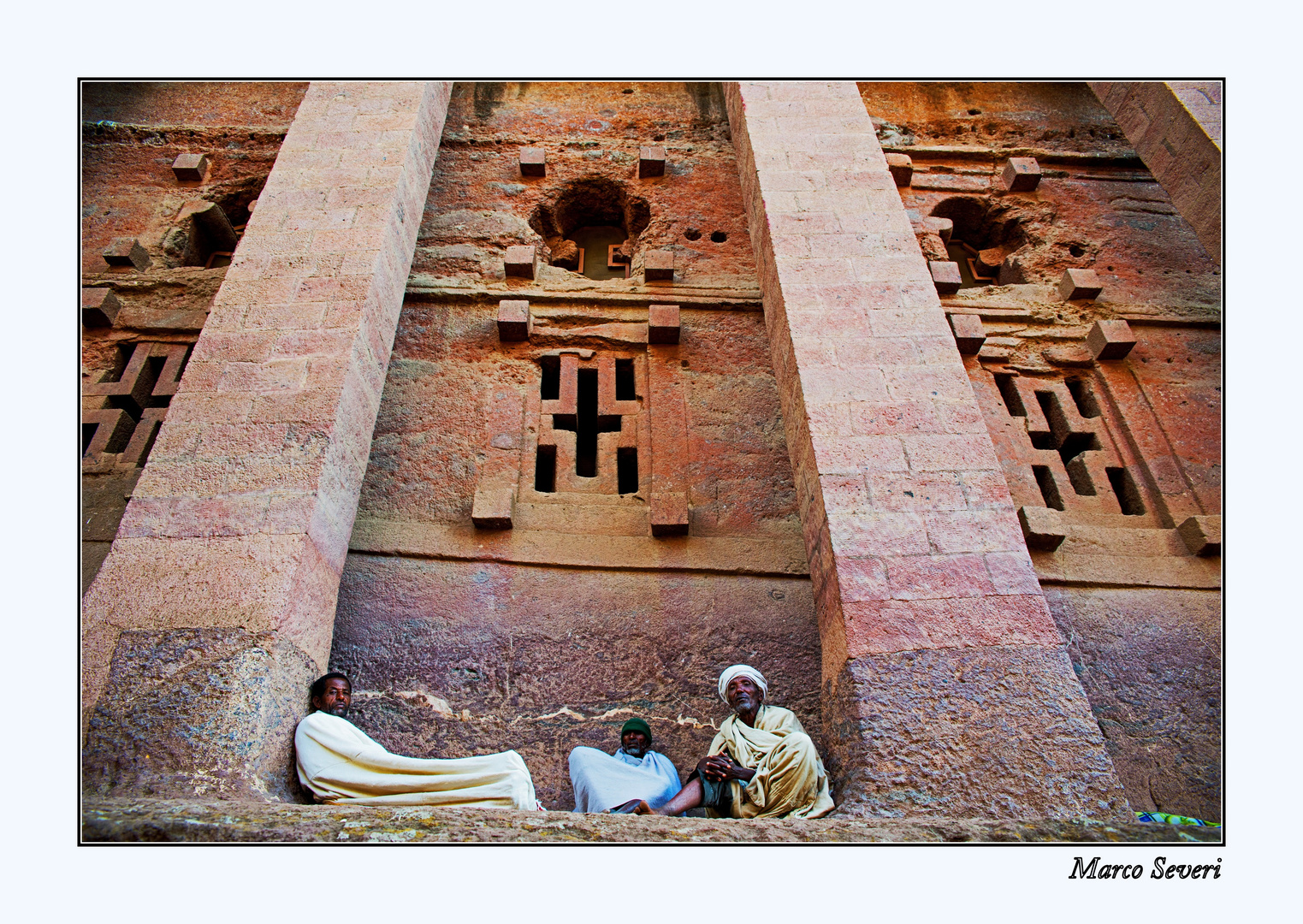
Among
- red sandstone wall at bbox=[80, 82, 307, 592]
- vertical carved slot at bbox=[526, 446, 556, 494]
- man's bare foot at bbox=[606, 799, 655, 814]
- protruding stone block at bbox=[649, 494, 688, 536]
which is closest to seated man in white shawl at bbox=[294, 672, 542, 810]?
man's bare foot at bbox=[606, 799, 655, 814]

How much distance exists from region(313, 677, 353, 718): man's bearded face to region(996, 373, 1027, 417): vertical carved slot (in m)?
4.11

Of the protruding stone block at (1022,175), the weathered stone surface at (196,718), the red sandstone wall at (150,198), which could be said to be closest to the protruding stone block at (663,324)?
the red sandstone wall at (150,198)

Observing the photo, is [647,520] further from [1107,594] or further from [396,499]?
[1107,594]

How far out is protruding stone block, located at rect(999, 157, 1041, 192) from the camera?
7316 mm

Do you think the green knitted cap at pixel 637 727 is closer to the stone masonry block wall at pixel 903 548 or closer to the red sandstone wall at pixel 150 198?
the stone masonry block wall at pixel 903 548

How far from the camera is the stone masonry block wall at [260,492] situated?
3.14 m

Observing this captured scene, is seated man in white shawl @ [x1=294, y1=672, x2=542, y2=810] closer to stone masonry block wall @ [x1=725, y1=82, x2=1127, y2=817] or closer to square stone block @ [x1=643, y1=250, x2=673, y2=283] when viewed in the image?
stone masonry block wall @ [x1=725, y1=82, x2=1127, y2=817]

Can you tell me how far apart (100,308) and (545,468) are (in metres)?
3.16

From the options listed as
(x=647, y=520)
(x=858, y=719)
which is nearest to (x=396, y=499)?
(x=647, y=520)

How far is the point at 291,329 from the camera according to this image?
440 cm

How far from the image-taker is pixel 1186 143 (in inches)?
225

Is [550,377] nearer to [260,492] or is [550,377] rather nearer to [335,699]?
[260,492]
